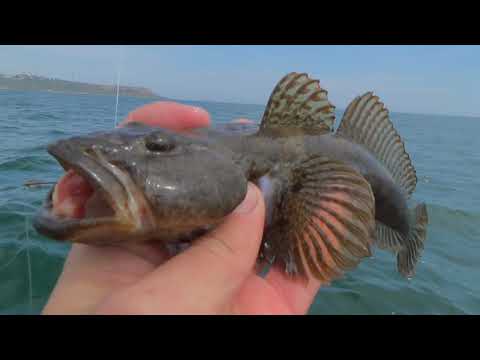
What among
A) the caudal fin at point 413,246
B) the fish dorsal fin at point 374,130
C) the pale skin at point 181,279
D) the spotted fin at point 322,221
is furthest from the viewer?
the caudal fin at point 413,246

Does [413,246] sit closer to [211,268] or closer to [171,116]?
[171,116]

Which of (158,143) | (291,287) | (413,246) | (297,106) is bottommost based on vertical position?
(413,246)

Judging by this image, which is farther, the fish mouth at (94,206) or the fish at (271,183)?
the fish at (271,183)

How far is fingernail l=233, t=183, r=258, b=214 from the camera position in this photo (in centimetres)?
220

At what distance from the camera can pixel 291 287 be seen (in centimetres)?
290

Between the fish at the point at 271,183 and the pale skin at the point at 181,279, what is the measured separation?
0.15 metres

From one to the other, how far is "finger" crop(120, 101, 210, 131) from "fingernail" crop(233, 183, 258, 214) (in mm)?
1195

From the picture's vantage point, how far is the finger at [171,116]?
3.36 m

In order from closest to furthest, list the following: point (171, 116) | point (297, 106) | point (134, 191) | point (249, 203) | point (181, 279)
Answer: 1. point (181, 279)
2. point (134, 191)
3. point (249, 203)
4. point (297, 106)
5. point (171, 116)

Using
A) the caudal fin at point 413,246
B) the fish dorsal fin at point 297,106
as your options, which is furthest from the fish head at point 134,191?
the caudal fin at point 413,246

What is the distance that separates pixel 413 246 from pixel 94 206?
4.03m

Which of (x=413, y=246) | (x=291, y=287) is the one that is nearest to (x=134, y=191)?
(x=291, y=287)

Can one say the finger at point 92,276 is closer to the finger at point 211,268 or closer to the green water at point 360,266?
the finger at point 211,268
